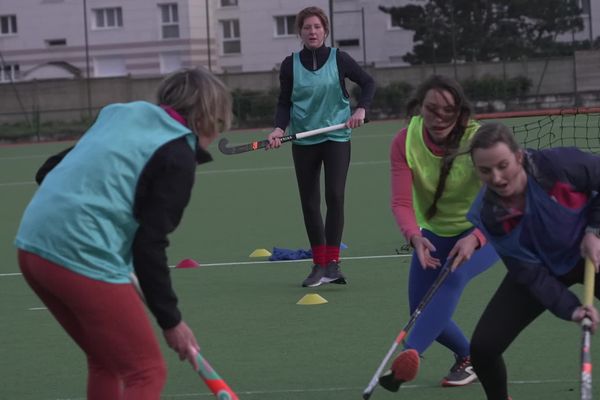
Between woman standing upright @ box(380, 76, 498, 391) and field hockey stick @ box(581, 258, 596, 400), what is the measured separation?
80 cm

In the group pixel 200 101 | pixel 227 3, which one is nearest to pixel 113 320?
pixel 200 101

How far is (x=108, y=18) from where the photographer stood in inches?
2076

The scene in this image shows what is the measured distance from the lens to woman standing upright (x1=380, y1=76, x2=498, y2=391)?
5449mm

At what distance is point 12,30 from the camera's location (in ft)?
176

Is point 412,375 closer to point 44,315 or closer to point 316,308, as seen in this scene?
point 316,308

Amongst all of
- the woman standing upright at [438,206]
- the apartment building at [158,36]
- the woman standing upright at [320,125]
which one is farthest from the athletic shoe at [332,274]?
the apartment building at [158,36]

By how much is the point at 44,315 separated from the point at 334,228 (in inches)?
81.4

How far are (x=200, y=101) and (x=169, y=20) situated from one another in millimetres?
47938

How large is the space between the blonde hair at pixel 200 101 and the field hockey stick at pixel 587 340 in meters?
1.50

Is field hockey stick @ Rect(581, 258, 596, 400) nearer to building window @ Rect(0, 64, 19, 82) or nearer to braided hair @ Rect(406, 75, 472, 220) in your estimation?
braided hair @ Rect(406, 75, 472, 220)

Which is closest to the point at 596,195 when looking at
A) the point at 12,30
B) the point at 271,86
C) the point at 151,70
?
the point at 271,86

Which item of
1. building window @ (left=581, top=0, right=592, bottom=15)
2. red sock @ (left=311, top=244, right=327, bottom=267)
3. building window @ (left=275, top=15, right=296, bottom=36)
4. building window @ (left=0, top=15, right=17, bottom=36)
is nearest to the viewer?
red sock @ (left=311, top=244, right=327, bottom=267)

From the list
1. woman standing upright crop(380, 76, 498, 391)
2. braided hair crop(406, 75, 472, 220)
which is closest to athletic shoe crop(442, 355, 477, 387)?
woman standing upright crop(380, 76, 498, 391)

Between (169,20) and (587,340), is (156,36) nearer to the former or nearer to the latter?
(169,20)
